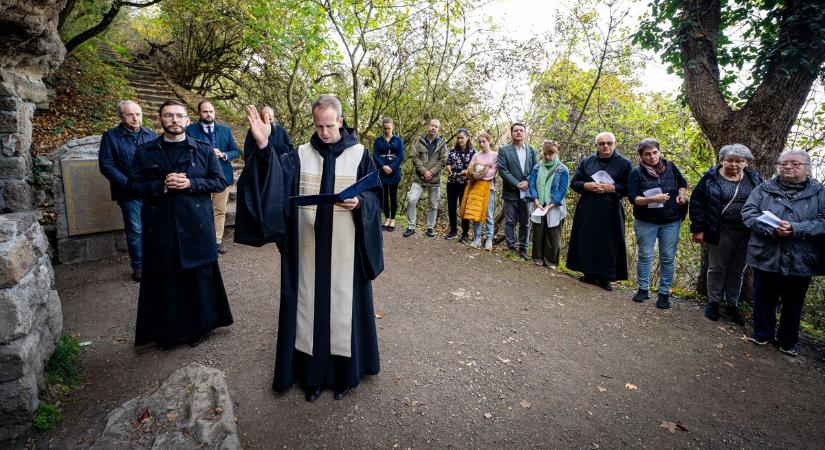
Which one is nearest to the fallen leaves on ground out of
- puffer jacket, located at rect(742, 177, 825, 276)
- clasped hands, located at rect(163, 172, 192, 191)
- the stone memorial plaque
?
puffer jacket, located at rect(742, 177, 825, 276)

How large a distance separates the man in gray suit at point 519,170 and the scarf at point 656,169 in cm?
193

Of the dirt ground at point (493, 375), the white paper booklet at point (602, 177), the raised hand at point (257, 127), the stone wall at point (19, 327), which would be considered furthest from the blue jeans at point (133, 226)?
the white paper booklet at point (602, 177)

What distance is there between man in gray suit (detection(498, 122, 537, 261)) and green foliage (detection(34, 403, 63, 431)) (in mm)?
6209

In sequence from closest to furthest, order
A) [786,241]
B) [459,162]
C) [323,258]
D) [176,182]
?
1. [323,258]
2. [176,182]
3. [786,241]
4. [459,162]

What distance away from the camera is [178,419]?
7.86 ft

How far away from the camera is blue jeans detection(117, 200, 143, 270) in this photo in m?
4.96

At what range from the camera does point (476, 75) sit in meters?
10.1

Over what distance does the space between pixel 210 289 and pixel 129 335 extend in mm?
1012

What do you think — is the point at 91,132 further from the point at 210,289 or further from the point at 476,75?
the point at 476,75

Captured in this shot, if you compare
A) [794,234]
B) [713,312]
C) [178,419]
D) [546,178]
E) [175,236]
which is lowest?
[713,312]

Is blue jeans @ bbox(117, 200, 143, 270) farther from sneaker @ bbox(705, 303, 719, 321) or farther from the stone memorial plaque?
sneaker @ bbox(705, 303, 719, 321)

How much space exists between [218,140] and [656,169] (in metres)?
6.23

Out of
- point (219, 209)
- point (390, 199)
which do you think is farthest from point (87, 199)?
point (390, 199)

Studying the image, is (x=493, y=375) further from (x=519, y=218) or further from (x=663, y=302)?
(x=519, y=218)
